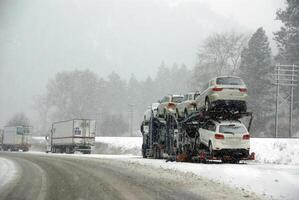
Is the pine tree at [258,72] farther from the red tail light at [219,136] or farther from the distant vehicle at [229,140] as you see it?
the red tail light at [219,136]

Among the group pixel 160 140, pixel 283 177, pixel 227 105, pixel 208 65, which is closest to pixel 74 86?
pixel 208 65

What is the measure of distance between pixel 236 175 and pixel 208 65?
61642mm

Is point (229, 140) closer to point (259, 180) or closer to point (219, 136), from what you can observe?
point (219, 136)

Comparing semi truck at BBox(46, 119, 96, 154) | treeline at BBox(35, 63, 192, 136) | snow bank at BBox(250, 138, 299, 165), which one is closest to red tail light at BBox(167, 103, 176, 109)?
snow bank at BBox(250, 138, 299, 165)

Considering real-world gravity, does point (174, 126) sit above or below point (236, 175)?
above

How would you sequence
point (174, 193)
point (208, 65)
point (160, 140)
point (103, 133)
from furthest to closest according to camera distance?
point (103, 133) < point (208, 65) < point (160, 140) < point (174, 193)

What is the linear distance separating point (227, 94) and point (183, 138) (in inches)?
189

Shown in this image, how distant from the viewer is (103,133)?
101m

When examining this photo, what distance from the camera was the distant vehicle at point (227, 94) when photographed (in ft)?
79.4

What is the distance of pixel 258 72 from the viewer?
7106 cm

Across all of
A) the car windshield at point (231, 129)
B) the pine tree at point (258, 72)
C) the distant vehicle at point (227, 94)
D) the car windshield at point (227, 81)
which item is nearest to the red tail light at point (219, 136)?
the car windshield at point (231, 129)

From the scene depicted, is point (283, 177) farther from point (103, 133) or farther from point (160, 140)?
point (103, 133)

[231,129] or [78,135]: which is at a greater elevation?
[231,129]

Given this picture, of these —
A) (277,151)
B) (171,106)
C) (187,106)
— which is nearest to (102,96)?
(171,106)
